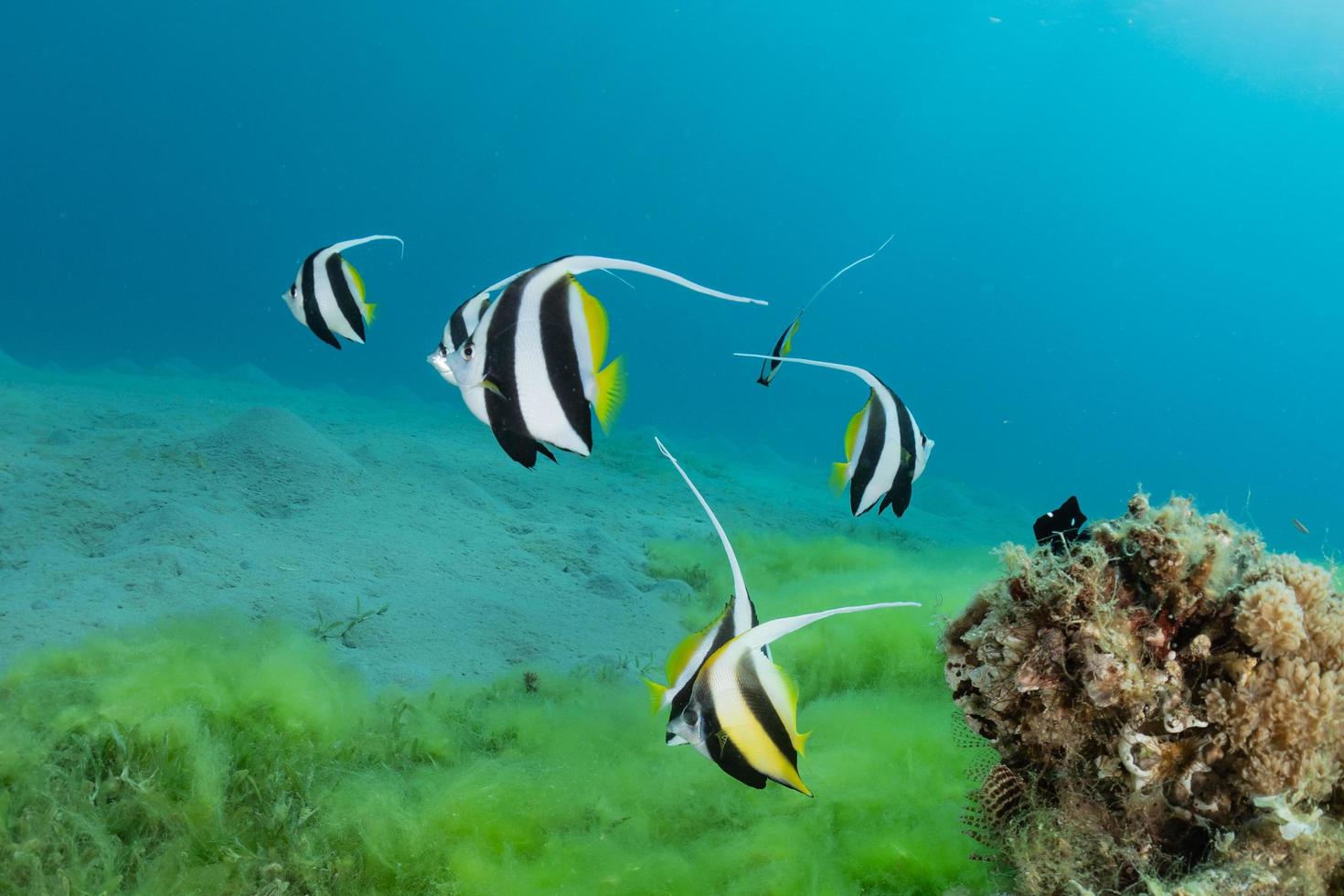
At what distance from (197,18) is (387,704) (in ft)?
465

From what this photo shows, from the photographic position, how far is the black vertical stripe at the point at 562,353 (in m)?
1.82

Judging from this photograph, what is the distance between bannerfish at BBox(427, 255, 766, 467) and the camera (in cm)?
180

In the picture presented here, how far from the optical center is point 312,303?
11.1 ft

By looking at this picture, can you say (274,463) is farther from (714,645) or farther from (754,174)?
(754,174)

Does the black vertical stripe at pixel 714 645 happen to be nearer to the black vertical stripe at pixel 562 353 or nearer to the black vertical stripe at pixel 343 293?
the black vertical stripe at pixel 562 353

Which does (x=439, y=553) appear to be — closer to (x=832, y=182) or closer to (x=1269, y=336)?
(x=832, y=182)

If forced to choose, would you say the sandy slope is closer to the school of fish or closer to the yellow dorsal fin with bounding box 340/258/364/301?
the yellow dorsal fin with bounding box 340/258/364/301

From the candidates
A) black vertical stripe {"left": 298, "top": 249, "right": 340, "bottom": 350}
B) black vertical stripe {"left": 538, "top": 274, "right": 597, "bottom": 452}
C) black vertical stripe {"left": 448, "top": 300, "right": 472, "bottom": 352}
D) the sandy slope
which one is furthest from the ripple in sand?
black vertical stripe {"left": 538, "top": 274, "right": 597, "bottom": 452}

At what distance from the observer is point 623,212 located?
13575 centimetres

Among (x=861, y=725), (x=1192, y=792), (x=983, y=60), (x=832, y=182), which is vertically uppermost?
(x=983, y=60)

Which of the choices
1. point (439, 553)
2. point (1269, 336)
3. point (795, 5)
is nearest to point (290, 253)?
point (795, 5)

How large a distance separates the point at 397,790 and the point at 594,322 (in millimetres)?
2075

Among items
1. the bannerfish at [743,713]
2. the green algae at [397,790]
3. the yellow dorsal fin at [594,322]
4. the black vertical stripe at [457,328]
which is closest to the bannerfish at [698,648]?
the bannerfish at [743,713]

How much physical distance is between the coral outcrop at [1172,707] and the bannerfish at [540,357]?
3.96ft
